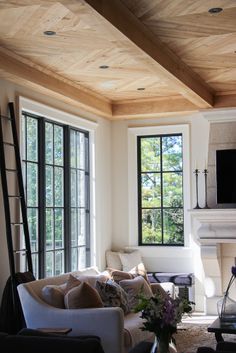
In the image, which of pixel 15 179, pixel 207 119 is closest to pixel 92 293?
pixel 15 179

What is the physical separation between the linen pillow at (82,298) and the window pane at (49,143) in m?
2.01

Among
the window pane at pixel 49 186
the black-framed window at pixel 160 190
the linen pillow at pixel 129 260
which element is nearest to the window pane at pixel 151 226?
A: the black-framed window at pixel 160 190

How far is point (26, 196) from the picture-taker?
6160 millimetres

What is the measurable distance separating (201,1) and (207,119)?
3626 mm

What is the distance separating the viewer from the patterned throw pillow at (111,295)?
18.0 ft

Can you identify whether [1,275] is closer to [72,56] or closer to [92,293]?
[92,293]

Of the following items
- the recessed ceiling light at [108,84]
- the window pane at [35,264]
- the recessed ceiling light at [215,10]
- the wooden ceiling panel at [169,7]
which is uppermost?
the wooden ceiling panel at [169,7]

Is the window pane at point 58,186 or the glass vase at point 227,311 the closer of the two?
the glass vase at point 227,311

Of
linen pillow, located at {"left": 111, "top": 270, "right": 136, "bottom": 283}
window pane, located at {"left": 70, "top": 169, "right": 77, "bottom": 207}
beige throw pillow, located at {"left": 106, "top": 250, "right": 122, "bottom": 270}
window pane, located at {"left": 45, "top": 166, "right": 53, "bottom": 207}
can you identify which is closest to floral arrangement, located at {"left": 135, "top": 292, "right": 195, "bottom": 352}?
linen pillow, located at {"left": 111, "top": 270, "right": 136, "bottom": 283}

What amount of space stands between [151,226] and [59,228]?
176 centimetres

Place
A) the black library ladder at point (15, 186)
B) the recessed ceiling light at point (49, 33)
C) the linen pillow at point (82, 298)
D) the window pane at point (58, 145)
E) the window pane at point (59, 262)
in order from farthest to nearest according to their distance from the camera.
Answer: the window pane at point (58, 145)
the window pane at point (59, 262)
the black library ladder at point (15, 186)
the linen pillow at point (82, 298)
the recessed ceiling light at point (49, 33)

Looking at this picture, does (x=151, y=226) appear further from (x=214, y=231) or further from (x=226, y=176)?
(x=226, y=176)

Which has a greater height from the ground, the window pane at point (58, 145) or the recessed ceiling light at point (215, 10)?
the recessed ceiling light at point (215, 10)

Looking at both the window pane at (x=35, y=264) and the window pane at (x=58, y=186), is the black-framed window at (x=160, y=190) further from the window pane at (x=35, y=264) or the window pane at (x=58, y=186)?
the window pane at (x=35, y=264)
